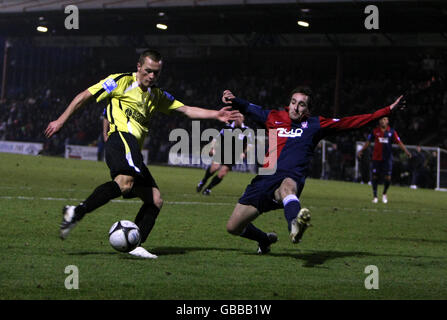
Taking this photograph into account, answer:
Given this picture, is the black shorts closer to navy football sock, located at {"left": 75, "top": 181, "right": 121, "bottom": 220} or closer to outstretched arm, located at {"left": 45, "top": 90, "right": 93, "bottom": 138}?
navy football sock, located at {"left": 75, "top": 181, "right": 121, "bottom": 220}

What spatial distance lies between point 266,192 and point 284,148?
1.78 ft

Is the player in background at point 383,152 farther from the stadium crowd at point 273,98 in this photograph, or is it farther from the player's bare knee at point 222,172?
the stadium crowd at point 273,98

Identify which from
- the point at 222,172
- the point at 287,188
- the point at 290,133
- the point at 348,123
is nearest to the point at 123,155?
the point at 287,188

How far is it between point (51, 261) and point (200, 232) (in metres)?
3.50

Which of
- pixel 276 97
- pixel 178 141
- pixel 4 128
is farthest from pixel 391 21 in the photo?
pixel 4 128

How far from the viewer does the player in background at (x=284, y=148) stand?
759cm

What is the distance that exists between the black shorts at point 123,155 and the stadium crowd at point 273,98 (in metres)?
Result: 24.0

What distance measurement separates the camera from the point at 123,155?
7242mm

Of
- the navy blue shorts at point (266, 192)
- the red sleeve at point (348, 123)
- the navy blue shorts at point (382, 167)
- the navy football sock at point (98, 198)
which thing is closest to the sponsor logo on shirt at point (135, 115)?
the navy football sock at point (98, 198)

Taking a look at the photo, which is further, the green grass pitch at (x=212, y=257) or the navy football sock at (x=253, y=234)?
the navy football sock at (x=253, y=234)

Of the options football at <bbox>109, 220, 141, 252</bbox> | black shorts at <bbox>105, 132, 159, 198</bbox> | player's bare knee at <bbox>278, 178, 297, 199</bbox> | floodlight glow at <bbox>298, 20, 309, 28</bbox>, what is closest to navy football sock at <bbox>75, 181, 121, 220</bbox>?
black shorts at <bbox>105, 132, 159, 198</bbox>

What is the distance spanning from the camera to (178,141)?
3897 centimetres

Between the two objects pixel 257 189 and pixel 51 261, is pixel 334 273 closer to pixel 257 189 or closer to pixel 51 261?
pixel 257 189

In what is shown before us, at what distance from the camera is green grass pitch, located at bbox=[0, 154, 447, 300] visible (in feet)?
18.5
